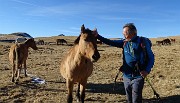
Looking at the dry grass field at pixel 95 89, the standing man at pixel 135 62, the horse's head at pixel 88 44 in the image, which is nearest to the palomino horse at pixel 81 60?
the horse's head at pixel 88 44

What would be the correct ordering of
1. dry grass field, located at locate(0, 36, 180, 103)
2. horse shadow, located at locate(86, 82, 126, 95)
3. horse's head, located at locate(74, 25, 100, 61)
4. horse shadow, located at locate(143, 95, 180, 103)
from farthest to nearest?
horse shadow, located at locate(86, 82, 126, 95), dry grass field, located at locate(0, 36, 180, 103), horse shadow, located at locate(143, 95, 180, 103), horse's head, located at locate(74, 25, 100, 61)

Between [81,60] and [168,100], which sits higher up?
[81,60]

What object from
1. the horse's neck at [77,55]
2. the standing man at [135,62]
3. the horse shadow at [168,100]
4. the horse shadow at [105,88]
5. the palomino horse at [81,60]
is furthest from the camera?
the horse shadow at [105,88]

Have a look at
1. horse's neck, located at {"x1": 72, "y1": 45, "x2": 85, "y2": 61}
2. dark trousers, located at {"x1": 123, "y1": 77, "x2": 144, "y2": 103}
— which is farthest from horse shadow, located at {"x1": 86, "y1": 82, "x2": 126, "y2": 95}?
dark trousers, located at {"x1": 123, "y1": 77, "x2": 144, "y2": 103}

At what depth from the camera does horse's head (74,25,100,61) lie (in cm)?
753

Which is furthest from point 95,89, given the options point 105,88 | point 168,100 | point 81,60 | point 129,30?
point 129,30

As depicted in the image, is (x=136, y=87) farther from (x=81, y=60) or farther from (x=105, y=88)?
(x=105, y=88)

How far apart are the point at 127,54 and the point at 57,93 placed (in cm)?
650

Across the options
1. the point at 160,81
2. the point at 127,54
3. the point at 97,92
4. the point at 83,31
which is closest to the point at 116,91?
the point at 97,92

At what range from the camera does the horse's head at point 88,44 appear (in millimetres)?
7534

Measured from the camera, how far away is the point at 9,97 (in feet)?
39.0

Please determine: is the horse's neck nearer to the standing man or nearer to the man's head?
the standing man

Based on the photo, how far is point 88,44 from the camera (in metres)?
7.93

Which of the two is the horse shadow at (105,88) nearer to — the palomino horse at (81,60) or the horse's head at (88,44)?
the palomino horse at (81,60)
